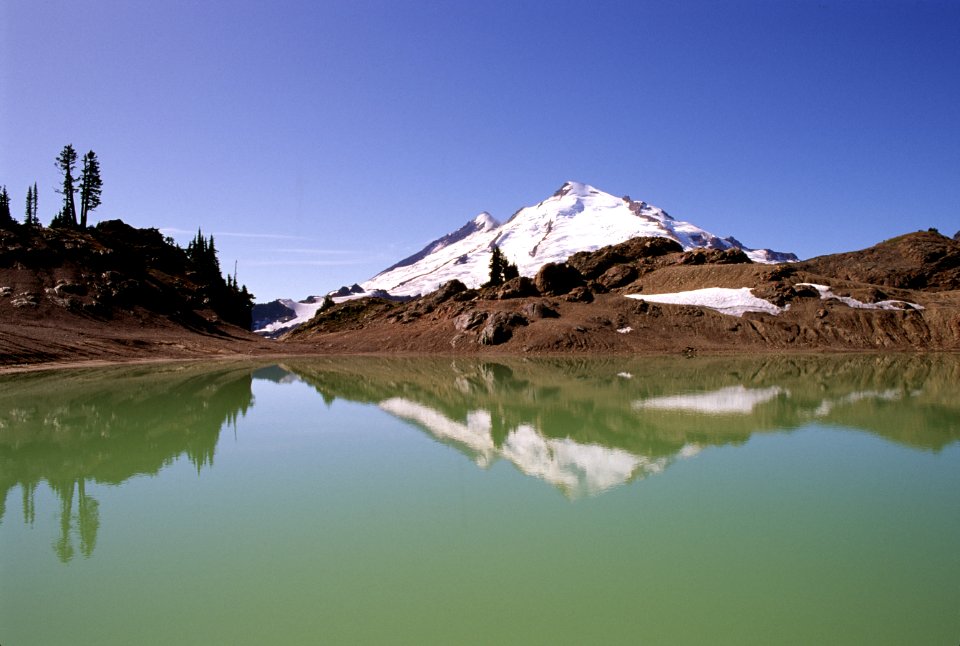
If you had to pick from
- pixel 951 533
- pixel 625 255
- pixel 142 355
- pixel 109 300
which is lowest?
pixel 951 533

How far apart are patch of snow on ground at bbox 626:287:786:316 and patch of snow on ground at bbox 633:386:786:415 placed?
4590 centimetres

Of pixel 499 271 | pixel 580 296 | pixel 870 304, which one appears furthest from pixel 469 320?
pixel 870 304

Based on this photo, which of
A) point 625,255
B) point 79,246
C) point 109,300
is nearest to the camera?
Answer: point 109,300

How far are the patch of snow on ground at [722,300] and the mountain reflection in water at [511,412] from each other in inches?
970

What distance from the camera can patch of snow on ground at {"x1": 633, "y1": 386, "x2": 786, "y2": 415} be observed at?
1092 inches

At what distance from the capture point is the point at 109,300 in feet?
254

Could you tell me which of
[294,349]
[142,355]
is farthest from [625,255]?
[142,355]

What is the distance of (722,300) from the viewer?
264 ft

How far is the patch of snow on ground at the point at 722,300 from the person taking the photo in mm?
77500

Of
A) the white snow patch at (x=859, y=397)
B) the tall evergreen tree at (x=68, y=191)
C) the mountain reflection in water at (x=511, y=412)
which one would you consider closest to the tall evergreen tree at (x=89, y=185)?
the tall evergreen tree at (x=68, y=191)

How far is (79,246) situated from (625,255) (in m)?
90.5

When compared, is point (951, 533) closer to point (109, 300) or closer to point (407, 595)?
point (407, 595)

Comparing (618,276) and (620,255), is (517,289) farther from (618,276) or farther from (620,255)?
(620,255)

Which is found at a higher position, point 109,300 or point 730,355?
point 109,300
